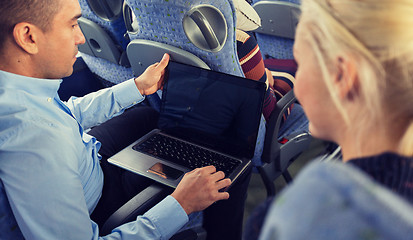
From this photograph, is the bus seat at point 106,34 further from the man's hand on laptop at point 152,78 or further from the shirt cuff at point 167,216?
the shirt cuff at point 167,216

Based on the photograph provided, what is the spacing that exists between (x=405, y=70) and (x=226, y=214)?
892mm

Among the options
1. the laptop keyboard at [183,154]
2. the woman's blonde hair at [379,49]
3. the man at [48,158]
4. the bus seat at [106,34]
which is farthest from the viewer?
the bus seat at [106,34]

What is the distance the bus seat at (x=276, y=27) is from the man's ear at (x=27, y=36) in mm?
1291

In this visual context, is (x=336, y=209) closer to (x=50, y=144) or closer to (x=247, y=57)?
(x=50, y=144)

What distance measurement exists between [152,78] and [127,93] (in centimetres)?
14

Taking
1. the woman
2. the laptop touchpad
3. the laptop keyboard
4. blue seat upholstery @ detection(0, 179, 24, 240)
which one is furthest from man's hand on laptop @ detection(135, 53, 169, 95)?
the woman

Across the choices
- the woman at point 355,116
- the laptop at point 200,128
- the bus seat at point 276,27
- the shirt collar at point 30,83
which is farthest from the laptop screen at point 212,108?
the bus seat at point 276,27

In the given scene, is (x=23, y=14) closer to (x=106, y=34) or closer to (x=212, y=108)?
(x=212, y=108)

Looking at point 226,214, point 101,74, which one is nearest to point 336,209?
point 226,214

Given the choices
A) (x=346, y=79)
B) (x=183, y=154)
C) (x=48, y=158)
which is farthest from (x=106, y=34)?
(x=346, y=79)

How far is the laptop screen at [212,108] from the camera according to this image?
1027mm

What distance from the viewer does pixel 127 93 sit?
1.28 m

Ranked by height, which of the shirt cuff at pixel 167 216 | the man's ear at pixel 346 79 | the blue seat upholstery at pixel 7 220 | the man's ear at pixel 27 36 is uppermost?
the man's ear at pixel 27 36

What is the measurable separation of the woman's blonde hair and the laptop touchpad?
2.33 feet
